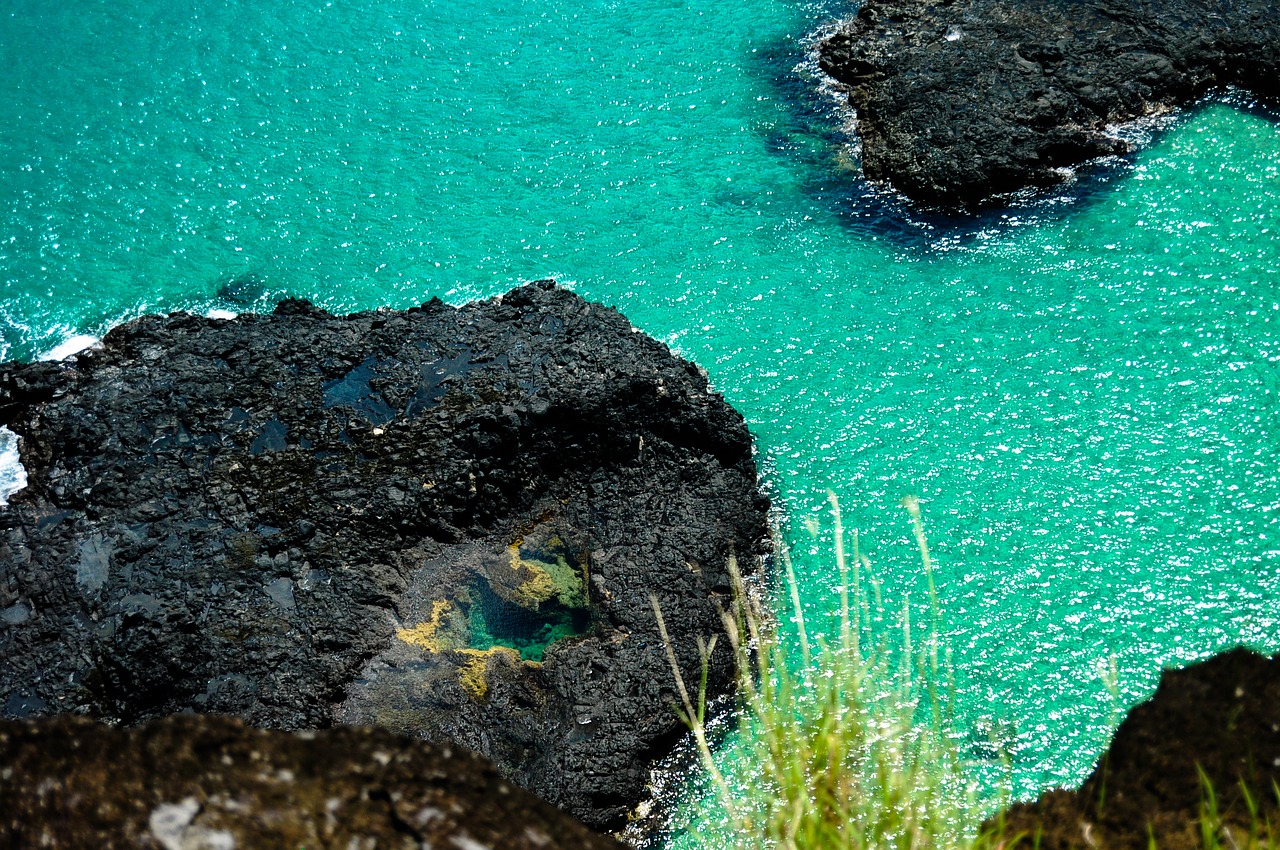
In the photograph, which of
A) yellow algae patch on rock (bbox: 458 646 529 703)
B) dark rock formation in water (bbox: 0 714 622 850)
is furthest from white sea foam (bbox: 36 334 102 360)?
dark rock formation in water (bbox: 0 714 622 850)

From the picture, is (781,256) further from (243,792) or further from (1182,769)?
(243,792)

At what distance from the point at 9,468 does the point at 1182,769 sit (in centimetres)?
499

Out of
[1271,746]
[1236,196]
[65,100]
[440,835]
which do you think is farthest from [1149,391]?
[65,100]

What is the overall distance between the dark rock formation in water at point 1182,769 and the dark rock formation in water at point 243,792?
0.96m

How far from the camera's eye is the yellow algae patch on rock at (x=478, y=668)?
413 cm

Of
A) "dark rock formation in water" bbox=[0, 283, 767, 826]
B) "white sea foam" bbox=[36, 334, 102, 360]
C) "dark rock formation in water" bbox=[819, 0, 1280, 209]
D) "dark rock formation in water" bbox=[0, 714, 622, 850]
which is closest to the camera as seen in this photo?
"dark rock formation in water" bbox=[0, 714, 622, 850]

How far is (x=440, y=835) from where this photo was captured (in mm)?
1751

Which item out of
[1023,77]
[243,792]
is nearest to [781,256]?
[1023,77]

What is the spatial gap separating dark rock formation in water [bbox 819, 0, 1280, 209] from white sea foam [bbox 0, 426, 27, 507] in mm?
5027

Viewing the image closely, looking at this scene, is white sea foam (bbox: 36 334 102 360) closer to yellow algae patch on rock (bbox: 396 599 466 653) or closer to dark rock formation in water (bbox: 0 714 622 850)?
yellow algae patch on rock (bbox: 396 599 466 653)

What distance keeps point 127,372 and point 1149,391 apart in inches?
192

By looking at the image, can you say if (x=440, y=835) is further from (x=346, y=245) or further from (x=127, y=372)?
(x=346, y=245)

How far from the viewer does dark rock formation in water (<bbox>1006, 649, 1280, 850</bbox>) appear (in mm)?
2023

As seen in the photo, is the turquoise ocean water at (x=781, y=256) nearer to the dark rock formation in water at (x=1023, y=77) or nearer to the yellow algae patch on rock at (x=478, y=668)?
the dark rock formation in water at (x=1023, y=77)
